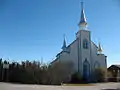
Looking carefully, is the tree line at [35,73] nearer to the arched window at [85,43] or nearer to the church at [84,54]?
the church at [84,54]

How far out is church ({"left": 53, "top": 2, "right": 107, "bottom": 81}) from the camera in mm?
46469

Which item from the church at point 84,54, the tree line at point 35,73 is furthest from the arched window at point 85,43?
the tree line at point 35,73

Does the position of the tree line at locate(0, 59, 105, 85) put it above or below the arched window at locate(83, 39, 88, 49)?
below

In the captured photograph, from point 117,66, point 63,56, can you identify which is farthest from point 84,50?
point 117,66

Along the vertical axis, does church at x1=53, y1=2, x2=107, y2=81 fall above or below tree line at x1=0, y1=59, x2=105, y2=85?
above

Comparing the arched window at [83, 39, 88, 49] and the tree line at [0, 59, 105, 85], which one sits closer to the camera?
the tree line at [0, 59, 105, 85]

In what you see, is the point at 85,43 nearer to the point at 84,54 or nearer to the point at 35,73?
the point at 84,54

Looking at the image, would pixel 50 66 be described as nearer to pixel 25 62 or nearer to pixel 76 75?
pixel 25 62

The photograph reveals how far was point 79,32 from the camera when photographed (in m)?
48.6

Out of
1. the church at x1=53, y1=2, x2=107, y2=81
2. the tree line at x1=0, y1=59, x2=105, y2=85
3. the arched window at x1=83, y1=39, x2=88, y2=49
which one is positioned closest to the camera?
the tree line at x1=0, y1=59, x2=105, y2=85

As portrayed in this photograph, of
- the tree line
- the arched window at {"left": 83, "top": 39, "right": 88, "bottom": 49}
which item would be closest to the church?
the arched window at {"left": 83, "top": 39, "right": 88, "bottom": 49}

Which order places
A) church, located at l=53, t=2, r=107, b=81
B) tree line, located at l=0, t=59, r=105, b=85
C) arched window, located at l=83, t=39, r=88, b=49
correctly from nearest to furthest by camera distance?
1. tree line, located at l=0, t=59, r=105, b=85
2. church, located at l=53, t=2, r=107, b=81
3. arched window, located at l=83, t=39, r=88, b=49

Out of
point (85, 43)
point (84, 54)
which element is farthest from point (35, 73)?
point (85, 43)

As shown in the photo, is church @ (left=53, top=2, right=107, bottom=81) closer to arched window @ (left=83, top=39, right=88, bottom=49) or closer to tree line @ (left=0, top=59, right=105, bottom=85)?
arched window @ (left=83, top=39, right=88, bottom=49)
